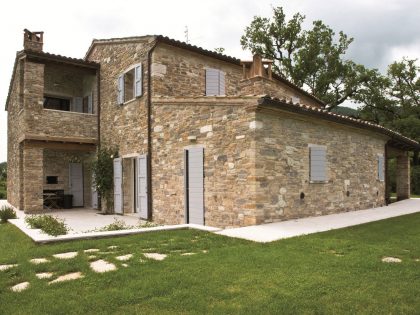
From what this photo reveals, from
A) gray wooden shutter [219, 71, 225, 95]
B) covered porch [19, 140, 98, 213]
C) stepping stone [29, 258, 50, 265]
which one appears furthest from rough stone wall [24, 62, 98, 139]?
stepping stone [29, 258, 50, 265]

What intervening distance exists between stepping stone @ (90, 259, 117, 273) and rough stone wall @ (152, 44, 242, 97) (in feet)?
23.5

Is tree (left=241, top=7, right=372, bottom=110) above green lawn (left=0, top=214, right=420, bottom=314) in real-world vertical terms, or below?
above

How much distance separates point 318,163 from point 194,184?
364 cm

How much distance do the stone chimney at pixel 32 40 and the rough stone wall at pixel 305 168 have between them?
1122 centimetres

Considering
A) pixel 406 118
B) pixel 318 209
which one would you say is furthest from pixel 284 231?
pixel 406 118

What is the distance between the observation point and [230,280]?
445 cm

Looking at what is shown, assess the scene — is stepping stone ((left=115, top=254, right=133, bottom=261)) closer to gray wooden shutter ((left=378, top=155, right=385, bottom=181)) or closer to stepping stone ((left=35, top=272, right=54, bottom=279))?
stepping stone ((left=35, top=272, right=54, bottom=279))

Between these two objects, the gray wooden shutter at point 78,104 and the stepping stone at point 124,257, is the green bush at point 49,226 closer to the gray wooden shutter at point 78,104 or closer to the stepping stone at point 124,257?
the stepping stone at point 124,257

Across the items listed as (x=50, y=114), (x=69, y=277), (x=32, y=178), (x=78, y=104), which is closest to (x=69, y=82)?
(x=78, y=104)

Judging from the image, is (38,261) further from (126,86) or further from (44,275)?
(126,86)

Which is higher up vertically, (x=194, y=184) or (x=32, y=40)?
(x=32, y=40)

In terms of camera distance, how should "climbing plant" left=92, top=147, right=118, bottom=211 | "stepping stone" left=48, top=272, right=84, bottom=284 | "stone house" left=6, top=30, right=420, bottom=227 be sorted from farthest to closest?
"climbing plant" left=92, top=147, right=118, bottom=211 → "stone house" left=6, top=30, right=420, bottom=227 → "stepping stone" left=48, top=272, right=84, bottom=284

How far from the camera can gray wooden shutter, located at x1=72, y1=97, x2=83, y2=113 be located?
1692 centimetres

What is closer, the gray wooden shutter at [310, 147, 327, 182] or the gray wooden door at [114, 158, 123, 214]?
the gray wooden shutter at [310, 147, 327, 182]
